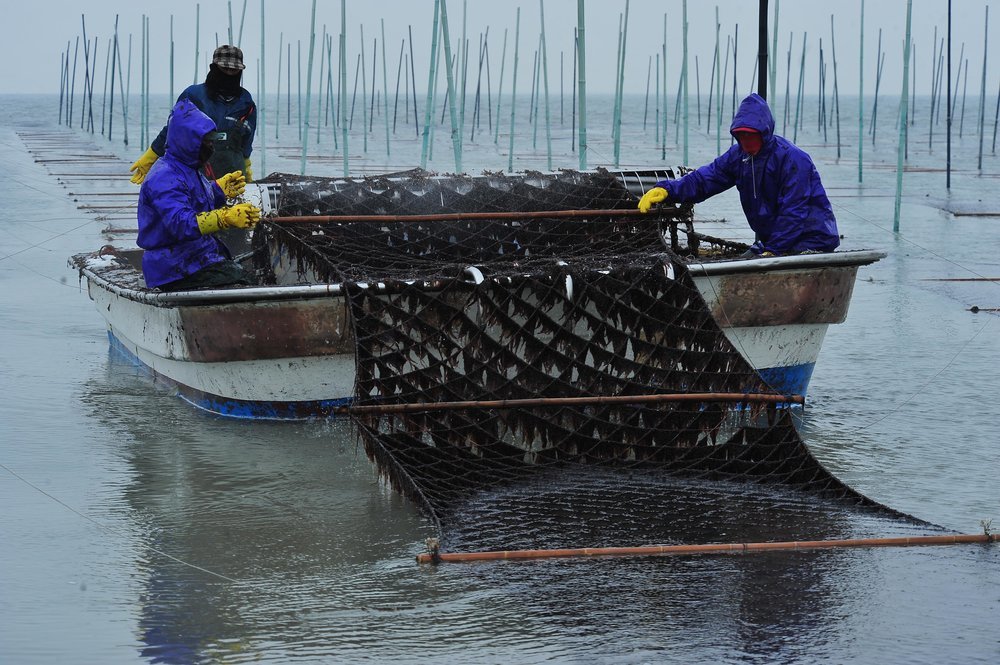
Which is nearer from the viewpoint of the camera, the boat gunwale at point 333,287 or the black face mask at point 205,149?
the boat gunwale at point 333,287

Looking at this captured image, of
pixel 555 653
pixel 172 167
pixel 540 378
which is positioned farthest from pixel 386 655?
pixel 172 167

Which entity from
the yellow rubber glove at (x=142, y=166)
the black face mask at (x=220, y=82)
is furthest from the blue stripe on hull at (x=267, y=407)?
the black face mask at (x=220, y=82)

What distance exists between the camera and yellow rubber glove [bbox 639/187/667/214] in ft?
23.0

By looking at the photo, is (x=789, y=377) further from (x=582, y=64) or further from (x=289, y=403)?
(x=582, y=64)

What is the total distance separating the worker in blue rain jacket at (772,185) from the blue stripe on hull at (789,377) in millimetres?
646

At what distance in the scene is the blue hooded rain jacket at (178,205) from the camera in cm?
607

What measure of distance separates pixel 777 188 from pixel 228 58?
342 centimetres

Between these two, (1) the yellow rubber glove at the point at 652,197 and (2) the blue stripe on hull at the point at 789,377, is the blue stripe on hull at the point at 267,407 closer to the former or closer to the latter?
(1) the yellow rubber glove at the point at 652,197

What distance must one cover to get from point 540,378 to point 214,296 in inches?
64.9

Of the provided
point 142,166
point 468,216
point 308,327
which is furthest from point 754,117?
point 142,166

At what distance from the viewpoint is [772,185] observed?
6648 millimetres

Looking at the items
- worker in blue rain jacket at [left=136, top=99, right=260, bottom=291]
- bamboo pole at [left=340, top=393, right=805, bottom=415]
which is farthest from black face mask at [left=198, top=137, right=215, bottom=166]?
bamboo pole at [left=340, top=393, right=805, bottom=415]

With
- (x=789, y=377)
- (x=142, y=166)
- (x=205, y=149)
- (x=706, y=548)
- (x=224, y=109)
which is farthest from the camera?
(x=224, y=109)

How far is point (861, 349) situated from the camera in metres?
8.45
